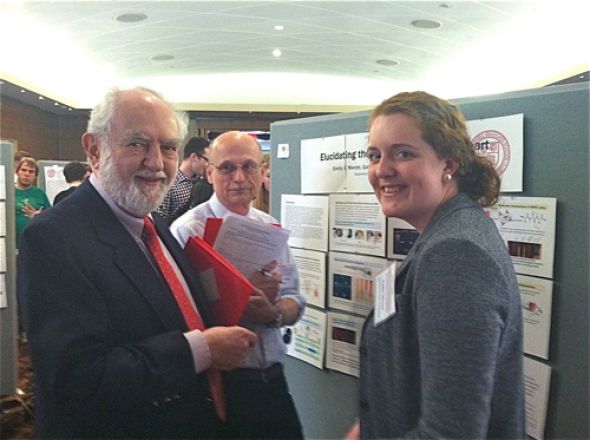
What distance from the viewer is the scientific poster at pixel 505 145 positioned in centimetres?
132

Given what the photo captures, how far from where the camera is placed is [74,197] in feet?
3.88

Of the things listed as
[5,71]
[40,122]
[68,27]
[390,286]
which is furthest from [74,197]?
[40,122]

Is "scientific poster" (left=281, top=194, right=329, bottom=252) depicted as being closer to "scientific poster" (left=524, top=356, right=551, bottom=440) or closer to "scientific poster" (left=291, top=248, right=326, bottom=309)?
"scientific poster" (left=291, top=248, right=326, bottom=309)

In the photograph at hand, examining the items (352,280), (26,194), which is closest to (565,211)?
(352,280)

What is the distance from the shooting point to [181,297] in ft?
4.02

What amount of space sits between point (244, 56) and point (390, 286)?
8.16 m

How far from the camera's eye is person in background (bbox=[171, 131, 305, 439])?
1599mm

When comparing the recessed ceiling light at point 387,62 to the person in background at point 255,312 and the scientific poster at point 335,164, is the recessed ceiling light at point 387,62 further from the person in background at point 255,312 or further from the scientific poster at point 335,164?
the person in background at point 255,312

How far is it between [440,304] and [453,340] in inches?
2.4

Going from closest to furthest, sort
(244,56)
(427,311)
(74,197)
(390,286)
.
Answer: (427,311) → (390,286) → (74,197) → (244,56)

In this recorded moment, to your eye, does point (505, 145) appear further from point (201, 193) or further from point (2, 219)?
point (2, 219)

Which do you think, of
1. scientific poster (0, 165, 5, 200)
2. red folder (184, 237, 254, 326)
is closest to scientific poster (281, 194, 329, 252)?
red folder (184, 237, 254, 326)

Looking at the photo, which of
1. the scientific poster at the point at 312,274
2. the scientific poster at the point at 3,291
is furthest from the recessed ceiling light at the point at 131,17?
the scientific poster at the point at 312,274

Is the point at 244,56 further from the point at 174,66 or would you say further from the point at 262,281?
the point at 262,281
